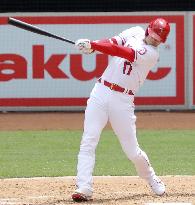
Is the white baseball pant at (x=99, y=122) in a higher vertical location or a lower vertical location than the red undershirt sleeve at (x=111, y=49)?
lower

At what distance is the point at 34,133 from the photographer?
1636 cm

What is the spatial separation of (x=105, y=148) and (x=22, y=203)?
17.1ft

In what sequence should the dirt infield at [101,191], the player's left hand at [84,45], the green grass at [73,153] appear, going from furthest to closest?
the green grass at [73,153]
the dirt infield at [101,191]
the player's left hand at [84,45]

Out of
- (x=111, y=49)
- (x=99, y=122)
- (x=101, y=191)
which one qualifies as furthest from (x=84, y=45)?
(x=101, y=191)

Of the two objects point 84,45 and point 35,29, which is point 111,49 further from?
point 35,29

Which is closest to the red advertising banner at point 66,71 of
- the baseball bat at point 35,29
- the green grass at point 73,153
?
the green grass at point 73,153

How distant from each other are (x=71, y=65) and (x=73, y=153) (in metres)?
6.32

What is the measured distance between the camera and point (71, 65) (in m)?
19.7

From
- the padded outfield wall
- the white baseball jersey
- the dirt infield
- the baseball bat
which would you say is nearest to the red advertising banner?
the padded outfield wall

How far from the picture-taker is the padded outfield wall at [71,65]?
19578mm

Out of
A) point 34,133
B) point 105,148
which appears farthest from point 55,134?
point 105,148

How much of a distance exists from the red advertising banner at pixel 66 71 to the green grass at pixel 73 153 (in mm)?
3158

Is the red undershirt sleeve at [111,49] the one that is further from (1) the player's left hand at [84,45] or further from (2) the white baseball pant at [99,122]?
(2) the white baseball pant at [99,122]
